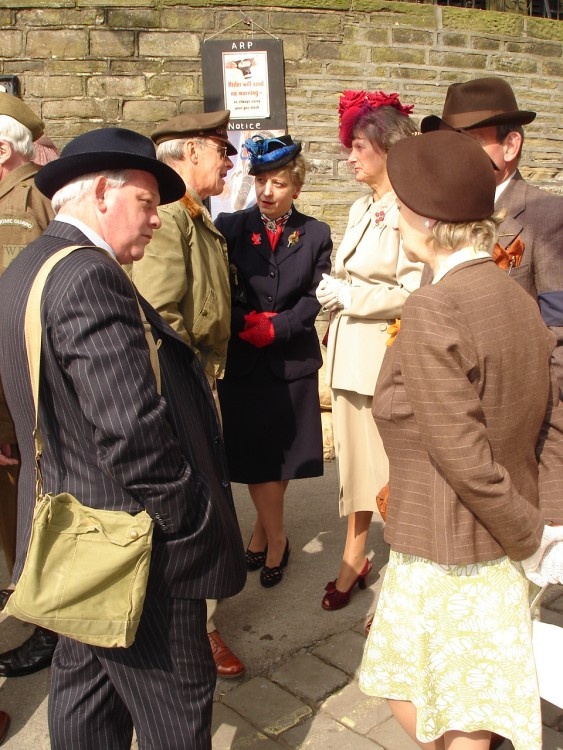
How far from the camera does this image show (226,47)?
22.5ft

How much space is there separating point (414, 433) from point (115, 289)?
84 cm

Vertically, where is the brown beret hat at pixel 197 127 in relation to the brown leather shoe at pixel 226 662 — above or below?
above

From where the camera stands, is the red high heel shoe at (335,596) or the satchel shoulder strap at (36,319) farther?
the red high heel shoe at (335,596)

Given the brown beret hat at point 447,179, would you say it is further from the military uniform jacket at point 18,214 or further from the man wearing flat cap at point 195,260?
the military uniform jacket at point 18,214

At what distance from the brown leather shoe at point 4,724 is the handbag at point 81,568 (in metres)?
1.21

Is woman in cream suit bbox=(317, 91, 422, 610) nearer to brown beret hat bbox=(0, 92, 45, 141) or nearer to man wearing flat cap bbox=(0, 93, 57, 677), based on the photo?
man wearing flat cap bbox=(0, 93, 57, 677)

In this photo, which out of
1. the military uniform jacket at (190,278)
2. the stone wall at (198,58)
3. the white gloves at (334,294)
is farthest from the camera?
the stone wall at (198,58)

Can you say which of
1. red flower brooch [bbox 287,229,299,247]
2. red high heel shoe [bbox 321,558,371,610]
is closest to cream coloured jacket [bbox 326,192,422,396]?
red flower brooch [bbox 287,229,299,247]

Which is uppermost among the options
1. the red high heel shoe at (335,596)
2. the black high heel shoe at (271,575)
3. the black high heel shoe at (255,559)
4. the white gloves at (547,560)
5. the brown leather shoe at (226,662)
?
the white gloves at (547,560)

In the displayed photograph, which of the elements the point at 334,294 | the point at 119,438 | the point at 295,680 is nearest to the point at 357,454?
the point at 334,294

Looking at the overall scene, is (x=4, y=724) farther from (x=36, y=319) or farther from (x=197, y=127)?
(x=197, y=127)

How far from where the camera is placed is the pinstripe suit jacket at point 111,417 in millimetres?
1922

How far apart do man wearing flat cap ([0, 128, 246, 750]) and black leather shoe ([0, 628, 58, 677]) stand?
1131 millimetres

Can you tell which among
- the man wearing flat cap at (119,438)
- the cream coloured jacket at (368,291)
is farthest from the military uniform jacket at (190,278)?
the man wearing flat cap at (119,438)
